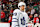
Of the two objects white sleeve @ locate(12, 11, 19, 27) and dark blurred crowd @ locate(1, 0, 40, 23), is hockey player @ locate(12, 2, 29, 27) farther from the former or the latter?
dark blurred crowd @ locate(1, 0, 40, 23)

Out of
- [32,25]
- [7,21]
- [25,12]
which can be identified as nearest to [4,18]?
[7,21]

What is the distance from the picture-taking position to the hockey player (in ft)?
6.10

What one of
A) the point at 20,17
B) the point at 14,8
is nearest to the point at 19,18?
the point at 20,17

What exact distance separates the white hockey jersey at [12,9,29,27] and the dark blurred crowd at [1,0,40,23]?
0.51 feet

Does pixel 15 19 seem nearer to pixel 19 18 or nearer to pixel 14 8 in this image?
pixel 19 18

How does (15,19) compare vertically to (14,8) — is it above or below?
below

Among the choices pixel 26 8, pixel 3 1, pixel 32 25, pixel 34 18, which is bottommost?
pixel 32 25

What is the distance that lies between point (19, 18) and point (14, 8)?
0.25 metres

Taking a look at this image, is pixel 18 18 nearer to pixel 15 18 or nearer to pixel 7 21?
pixel 15 18

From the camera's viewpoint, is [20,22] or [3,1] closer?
[20,22]

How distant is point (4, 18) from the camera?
80.7 inches

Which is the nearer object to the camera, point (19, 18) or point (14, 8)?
point (19, 18)

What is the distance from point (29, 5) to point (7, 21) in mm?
520

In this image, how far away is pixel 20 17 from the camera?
192 cm
